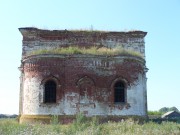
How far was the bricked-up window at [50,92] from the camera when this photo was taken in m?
17.3

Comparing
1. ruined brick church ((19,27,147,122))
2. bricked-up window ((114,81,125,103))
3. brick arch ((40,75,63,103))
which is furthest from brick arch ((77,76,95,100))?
bricked-up window ((114,81,125,103))

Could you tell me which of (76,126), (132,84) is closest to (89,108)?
(132,84)

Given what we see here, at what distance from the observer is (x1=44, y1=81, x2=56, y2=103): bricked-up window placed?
56.6 feet

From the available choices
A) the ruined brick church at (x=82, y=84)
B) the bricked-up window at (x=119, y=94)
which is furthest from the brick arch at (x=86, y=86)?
the bricked-up window at (x=119, y=94)

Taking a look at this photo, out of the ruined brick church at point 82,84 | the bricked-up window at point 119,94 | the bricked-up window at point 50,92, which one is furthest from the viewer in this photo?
the bricked-up window at point 119,94

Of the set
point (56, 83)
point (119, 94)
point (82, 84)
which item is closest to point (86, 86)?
point (82, 84)

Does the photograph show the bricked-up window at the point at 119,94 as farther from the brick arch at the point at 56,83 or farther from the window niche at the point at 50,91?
the window niche at the point at 50,91

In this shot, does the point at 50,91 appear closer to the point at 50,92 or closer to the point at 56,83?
the point at 50,92

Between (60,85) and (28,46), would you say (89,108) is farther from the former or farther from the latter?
(28,46)

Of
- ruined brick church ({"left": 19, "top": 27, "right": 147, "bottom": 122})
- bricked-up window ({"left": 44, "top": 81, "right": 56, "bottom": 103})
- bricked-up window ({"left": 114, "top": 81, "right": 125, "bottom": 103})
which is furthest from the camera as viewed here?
bricked-up window ({"left": 114, "top": 81, "right": 125, "bottom": 103})

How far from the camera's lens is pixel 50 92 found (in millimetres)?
17328

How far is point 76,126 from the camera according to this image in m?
11.6

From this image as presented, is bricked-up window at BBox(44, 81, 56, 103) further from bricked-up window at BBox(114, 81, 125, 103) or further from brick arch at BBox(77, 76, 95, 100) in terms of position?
bricked-up window at BBox(114, 81, 125, 103)

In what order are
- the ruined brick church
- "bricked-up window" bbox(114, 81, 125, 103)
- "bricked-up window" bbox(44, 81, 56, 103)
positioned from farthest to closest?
"bricked-up window" bbox(114, 81, 125, 103), "bricked-up window" bbox(44, 81, 56, 103), the ruined brick church
